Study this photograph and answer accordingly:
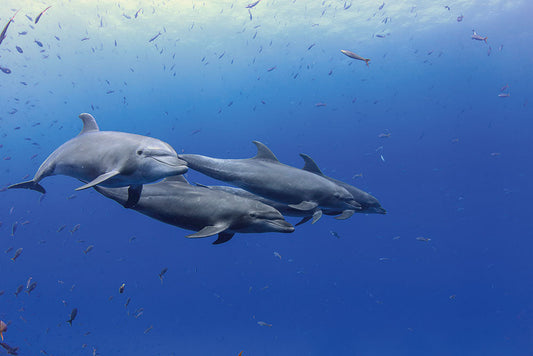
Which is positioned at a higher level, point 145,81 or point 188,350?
point 145,81

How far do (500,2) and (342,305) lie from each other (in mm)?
31871

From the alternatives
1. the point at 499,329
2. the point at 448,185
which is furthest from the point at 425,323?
the point at 448,185

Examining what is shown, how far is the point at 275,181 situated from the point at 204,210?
1.86m

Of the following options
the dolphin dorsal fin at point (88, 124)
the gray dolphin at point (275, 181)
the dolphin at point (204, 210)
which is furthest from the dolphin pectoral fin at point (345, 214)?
the dolphin dorsal fin at point (88, 124)

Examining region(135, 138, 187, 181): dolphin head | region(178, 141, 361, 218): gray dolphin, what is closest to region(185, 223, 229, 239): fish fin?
region(135, 138, 187, 181): dolphin head

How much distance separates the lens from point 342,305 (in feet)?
124

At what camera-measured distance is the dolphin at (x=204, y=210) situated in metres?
3.80

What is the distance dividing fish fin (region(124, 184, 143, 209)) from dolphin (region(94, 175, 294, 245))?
0.19 ft

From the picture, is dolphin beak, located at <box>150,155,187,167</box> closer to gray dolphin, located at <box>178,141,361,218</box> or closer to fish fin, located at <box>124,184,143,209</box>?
fish fin, located at <box>124,184,143,209</box>

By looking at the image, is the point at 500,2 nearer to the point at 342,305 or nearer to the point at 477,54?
the point at 477,54

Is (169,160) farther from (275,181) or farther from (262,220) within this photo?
(275,181)

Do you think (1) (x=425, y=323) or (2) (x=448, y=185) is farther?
(2) (x=448, y=185)

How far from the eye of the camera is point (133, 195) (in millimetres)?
3912

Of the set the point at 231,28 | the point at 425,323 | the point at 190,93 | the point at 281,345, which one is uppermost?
the point at 231,28
